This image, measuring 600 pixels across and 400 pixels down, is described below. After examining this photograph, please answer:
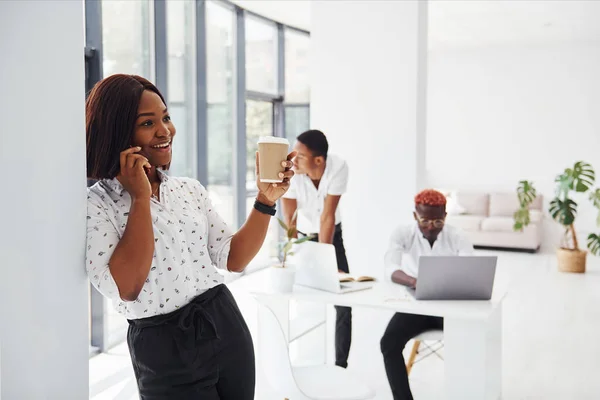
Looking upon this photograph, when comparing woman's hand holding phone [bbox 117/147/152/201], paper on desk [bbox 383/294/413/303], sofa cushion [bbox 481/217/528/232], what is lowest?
sofa cushion [bbox 481/217/528/232]

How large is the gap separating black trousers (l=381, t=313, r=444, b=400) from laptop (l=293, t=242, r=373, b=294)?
250 mm

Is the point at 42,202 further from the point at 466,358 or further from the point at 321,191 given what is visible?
the point at 321,191

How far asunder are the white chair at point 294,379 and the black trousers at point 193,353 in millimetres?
771

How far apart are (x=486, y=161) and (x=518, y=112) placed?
2.91 ft

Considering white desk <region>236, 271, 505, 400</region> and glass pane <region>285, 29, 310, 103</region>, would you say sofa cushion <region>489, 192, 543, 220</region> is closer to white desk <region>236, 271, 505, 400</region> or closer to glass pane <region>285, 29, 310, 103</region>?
glass pane <region>285, 29, 310, 103</region>

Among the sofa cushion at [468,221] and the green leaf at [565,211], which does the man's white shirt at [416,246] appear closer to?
the green leaf at [565,211]

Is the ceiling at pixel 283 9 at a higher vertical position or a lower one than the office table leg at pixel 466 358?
higher

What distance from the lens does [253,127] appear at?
24.0ft

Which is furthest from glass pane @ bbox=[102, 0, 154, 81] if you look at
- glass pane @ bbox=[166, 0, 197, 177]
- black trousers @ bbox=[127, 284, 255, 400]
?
black trousers @ bbox=[127, 284, 255, 400]

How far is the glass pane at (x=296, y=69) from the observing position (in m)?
7.95

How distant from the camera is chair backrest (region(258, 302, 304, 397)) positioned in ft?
7.15

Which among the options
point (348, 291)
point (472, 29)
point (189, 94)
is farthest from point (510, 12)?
point (348, 291)

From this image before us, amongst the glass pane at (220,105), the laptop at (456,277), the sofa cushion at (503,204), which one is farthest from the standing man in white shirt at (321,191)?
the sofa cushion at (503,204)

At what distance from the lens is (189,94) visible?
232 inches
